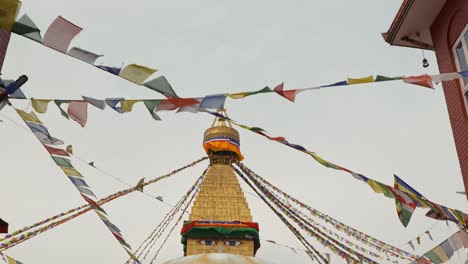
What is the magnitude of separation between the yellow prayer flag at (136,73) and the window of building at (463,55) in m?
7.26

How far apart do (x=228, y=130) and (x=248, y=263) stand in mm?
17055

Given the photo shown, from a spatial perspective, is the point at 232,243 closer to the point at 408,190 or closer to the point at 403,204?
the point at 403,204

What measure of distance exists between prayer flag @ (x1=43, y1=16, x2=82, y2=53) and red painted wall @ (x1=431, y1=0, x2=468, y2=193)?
811 cm

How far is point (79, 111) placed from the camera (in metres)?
6.07

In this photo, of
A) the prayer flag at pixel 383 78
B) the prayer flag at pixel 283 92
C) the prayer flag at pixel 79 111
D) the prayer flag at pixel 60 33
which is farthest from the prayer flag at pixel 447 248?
the prayer flag at pixel 60 33

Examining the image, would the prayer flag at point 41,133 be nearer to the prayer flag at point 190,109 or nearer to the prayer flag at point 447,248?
the prayer flag at point 190,109

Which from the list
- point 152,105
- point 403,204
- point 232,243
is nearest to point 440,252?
point 403,204

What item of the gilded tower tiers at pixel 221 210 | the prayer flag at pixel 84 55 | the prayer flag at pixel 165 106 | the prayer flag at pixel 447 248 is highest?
the gilded tower tiers at pixel 221 210

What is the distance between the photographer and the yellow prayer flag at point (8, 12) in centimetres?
479

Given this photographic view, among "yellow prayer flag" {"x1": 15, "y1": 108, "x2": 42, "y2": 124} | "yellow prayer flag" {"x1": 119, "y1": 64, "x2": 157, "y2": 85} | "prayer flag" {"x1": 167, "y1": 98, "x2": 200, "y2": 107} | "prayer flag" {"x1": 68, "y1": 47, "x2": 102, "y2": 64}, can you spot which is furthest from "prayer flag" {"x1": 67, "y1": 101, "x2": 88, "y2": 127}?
"prayer flag" {"x1": 167, "y1": 98, "x2": 200, "y2": 107}

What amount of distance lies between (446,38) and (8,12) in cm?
921

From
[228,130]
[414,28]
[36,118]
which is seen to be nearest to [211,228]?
[228,130]

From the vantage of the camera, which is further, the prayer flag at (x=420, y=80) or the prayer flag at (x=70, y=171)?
the prayer flag at (x=70, y=171)

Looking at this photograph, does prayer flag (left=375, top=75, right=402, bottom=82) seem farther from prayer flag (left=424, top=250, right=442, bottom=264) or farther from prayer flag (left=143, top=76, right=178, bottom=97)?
prayer flag (left=424, top=250, right=442, bottom=264)
